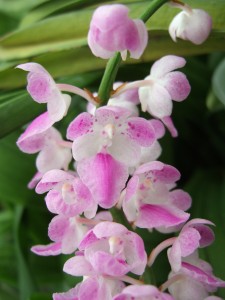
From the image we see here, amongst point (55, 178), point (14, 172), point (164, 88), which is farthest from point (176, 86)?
point (14, 172)

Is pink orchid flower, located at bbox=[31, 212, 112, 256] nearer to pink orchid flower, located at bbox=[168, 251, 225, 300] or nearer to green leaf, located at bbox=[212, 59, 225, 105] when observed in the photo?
pink orchid flower, located at bbox=[168, 251, 225, 300]

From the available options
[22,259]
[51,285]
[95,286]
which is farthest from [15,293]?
[95,286]

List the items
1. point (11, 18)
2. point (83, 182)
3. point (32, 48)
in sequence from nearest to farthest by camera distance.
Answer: point (83, 182)
point (32, 48)
point (11, 18)

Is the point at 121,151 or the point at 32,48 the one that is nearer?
the point at 121,151

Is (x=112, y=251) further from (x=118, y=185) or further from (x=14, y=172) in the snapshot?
(x=14, y=172)

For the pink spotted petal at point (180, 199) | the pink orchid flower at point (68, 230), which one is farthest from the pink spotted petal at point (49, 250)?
the pink spotted petal at point (180, 199)

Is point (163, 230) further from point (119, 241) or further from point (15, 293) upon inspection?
point (15, 293)

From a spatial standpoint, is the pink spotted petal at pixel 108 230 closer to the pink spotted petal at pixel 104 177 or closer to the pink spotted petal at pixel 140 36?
the pink spotted petal at pixel 104 177

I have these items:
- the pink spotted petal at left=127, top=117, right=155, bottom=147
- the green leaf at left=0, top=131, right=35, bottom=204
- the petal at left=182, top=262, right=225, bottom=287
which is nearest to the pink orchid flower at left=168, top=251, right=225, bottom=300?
the petal at left=182, top=262, right=225, bottom=287
